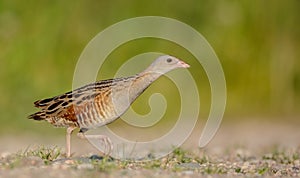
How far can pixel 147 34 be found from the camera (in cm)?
1590

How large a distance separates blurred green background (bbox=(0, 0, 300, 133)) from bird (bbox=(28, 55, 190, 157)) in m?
6.05

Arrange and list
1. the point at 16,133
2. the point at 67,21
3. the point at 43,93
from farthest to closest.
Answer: the point at 67,21, the point at 43,93, the point at 16,133

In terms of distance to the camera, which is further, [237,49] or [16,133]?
[237,49]

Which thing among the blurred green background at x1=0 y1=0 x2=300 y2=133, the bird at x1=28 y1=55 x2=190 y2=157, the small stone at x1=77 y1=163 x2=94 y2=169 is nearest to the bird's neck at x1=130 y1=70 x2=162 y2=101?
the bird at x1=28 y1=55 x2=190 y2=157

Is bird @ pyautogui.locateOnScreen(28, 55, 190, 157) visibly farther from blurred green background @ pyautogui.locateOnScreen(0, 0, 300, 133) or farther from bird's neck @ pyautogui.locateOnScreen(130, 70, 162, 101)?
blurred green background @ pyautogui.locateOnScreen(0, 0, 300, 133)

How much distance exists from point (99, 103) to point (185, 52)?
7.52m

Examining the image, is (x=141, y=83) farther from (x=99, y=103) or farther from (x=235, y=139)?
(x=235, y=139)

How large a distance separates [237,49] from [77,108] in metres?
8.00

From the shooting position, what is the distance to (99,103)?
877cm

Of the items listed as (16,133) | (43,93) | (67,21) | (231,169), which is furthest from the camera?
(67,21)

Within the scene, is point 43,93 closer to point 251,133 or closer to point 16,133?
point 16,133

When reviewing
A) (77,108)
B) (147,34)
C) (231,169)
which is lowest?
(231,169)

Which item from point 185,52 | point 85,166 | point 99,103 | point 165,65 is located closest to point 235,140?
point 185,52

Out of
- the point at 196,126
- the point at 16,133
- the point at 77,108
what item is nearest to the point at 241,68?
the point at 196,126
